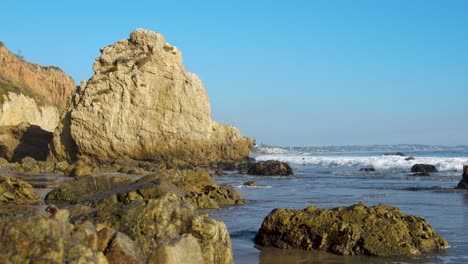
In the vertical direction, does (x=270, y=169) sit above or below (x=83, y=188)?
above

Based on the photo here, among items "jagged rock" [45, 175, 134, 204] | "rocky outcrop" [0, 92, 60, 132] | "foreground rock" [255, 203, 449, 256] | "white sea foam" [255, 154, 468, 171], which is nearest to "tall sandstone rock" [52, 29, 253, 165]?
"rocky outcrop" [0, 92, 60, 132]

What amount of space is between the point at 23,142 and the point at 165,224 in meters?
40.8

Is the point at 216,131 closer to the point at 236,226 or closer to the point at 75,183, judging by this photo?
the point at 75,183

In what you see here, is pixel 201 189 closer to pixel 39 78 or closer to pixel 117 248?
pixel 117 248

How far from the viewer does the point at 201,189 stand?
15.4m

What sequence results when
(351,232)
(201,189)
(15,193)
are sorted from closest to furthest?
(351,232) → (15,193) → (201,189)

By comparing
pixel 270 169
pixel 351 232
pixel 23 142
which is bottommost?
pixel 351 232

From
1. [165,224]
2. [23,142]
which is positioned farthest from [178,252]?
[23,142]

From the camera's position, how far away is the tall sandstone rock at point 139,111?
129ft

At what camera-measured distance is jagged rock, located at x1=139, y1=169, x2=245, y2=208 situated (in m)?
13.8

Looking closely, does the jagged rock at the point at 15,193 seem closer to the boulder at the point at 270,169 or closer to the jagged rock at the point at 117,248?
the jagged rock at the point at 117,248

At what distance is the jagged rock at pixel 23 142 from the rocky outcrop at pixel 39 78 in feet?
65.4

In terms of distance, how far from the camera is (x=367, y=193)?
18891 millimetres

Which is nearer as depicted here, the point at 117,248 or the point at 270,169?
the point at 117,248
